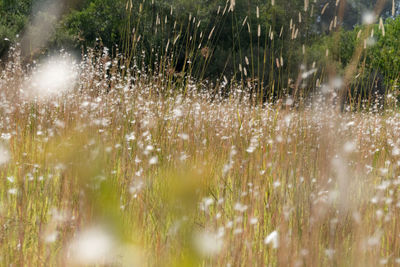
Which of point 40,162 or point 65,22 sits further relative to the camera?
point 65,22

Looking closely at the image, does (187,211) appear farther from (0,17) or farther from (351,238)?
(0,17)

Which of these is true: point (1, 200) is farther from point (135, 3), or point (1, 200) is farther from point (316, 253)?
point (135, 3)

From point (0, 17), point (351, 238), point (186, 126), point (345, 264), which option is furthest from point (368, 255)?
point (0, 17)

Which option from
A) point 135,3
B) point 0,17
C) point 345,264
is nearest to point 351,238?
point 345,264

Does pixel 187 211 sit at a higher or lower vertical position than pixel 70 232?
higher

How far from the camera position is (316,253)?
50.2 inches

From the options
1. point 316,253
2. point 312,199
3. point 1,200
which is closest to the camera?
point 316,253

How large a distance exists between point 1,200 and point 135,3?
8.60 meters

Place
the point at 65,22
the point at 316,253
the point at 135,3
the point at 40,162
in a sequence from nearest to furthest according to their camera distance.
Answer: the point at 316,253, the point at 40,162, the point at 135,3, the point at 65,22

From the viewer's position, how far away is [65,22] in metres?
11.5

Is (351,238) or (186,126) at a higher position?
(186,126)

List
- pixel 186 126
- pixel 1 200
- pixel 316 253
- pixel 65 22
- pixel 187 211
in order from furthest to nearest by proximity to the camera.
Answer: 1. pixel 65 22
2. pixel 186 126
3. pixel 1 200
4. pixel 316 253
5. pixel 187 211

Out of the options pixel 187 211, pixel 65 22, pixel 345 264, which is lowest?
pixel 345 264

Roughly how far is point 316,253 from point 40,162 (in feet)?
5.85
